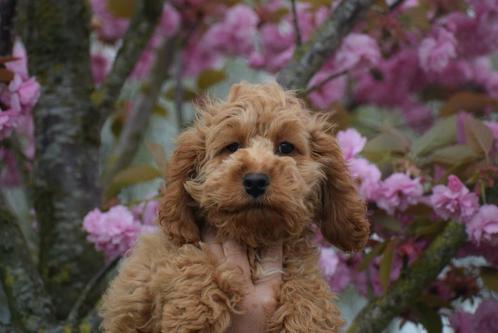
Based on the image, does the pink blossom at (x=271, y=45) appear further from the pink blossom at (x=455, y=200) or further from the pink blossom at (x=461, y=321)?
the pink blossom at (x=455, y=200)

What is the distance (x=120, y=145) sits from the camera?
12.5 feet

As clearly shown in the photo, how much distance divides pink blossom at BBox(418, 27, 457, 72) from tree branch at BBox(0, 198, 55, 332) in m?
1.99

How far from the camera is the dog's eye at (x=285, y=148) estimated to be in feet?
6.60

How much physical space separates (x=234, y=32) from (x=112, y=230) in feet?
7.46

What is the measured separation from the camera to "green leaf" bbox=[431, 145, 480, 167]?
2.73 m

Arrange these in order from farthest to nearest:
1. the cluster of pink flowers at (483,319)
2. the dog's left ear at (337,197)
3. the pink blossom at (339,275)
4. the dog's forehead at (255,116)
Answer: the pink blossom at (339,275) → the cluster of pink flowers at (483,319) → the dog's left ear at (337,197) → the dog's forehead at (255,116)

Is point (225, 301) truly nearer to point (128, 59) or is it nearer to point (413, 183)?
point (413, 183)

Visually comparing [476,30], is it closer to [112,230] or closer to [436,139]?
[436,139]

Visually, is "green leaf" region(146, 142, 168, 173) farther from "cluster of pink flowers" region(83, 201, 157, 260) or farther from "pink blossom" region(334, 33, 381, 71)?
"pink blossom" region(334, 33, 381, 71)

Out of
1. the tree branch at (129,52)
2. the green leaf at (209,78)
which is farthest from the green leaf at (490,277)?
the green leaf at (209,78)

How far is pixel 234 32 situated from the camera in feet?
15.4

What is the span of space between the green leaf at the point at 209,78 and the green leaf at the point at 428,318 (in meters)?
1.67

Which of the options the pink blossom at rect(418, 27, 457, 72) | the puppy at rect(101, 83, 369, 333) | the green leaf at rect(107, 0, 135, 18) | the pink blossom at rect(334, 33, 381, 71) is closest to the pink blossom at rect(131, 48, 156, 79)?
the green leaf at rect(107, 0, 135, 18)

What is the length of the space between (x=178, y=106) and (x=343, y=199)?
1.71 meters
